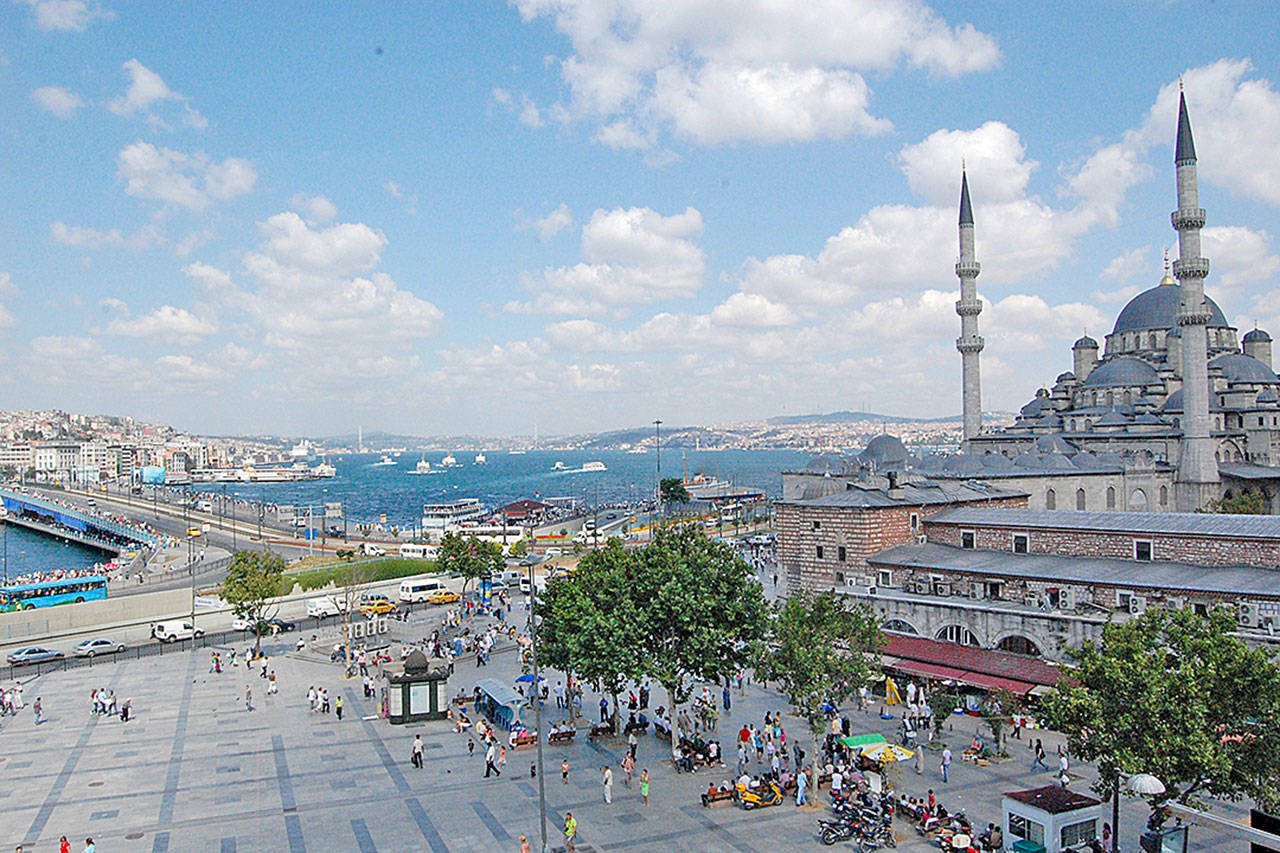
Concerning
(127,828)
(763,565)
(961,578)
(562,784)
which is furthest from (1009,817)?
(763,565)

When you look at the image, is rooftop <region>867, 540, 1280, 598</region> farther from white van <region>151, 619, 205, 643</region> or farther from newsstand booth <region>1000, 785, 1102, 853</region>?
white van <region>151, 619, 205, 643</region>

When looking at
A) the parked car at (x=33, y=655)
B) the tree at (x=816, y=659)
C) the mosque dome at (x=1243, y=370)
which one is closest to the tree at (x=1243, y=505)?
the mosque dome at (x=1243, y=370)

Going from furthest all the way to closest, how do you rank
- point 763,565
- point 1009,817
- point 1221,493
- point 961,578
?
point 763,565 < point 1221,493 < point 961,578 < point 1009,817

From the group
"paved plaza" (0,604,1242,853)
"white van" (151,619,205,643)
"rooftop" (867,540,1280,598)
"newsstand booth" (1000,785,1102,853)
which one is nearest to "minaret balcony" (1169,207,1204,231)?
"rooftop" (867,540,1280,598)

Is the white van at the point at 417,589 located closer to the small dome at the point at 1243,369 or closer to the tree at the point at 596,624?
the tree at the point at 596,624

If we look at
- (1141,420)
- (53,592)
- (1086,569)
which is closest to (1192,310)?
(1141,420)

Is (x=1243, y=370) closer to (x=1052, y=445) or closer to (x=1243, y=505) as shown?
(x=1052, y=445)

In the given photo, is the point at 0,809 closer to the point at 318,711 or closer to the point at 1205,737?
the point at 318,711
